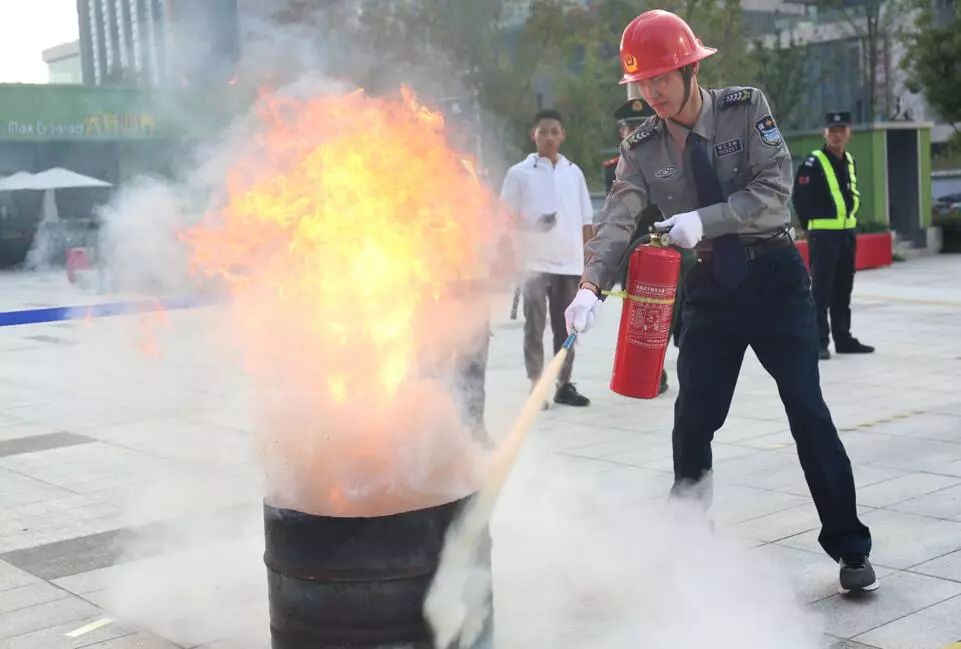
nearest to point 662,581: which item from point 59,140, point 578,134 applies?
point 578,134

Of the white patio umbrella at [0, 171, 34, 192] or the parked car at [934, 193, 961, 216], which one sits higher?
the white patio umbrella at [0, 171, 34, 192]

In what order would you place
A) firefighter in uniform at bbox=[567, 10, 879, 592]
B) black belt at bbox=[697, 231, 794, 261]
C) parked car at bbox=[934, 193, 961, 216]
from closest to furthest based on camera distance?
firefighter in uniform at bbox=[567, 10, 879, 592] < black belt at bbox=[697, 231, 794, 261] < parked car at bbox=[934, 193, 961, 216]

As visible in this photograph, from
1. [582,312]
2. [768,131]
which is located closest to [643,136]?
Answer: [768,131]

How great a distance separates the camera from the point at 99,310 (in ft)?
44.1

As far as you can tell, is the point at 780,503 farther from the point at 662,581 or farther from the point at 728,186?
the point at 728,186

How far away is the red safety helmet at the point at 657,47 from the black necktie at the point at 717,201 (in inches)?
10.0

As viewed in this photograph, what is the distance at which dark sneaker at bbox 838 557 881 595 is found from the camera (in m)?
3.92

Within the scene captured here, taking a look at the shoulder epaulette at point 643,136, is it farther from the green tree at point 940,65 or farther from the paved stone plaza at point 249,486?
the green tree at point 940,65

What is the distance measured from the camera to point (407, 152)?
11.7 feet

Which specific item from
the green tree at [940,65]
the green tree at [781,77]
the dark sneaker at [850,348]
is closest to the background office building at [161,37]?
the dark sneaker at [850,348]

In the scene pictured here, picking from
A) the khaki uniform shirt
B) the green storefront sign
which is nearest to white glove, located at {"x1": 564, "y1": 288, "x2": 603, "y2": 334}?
the khaki uniform shirt

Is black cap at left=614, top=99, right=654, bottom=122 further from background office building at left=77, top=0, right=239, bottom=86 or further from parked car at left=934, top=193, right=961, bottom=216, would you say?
parked car at left=934, top=193, right=961, bottom=216

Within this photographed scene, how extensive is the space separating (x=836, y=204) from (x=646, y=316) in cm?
567

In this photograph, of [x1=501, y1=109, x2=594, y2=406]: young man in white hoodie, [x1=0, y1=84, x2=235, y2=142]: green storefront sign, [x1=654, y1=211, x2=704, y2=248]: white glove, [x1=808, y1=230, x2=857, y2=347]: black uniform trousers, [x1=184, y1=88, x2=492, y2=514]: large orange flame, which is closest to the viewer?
[x1=184, y1=88, x2=492, y2=514]: large orange flame
